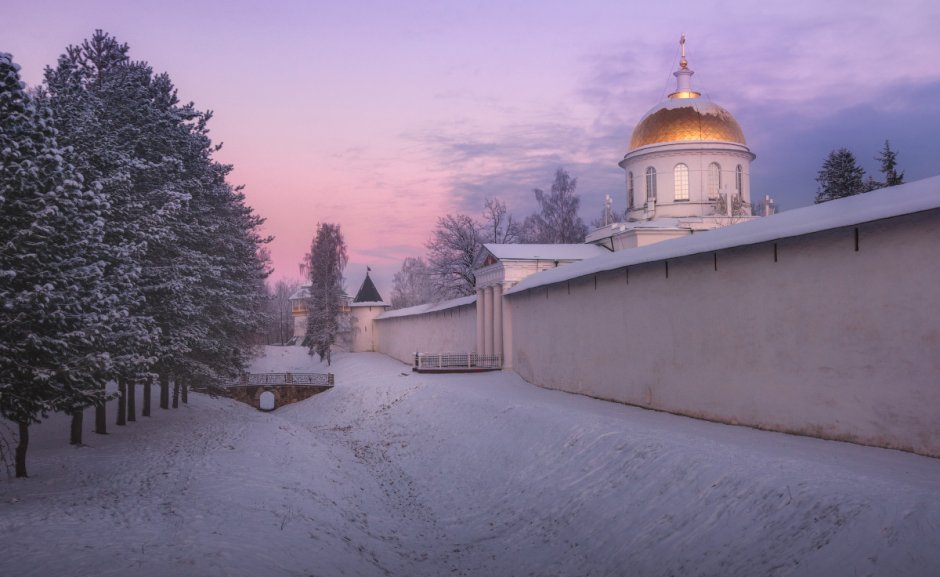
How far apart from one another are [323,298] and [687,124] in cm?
3154

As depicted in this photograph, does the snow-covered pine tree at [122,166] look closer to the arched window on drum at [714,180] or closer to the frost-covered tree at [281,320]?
the arched window on drum at [714,180]

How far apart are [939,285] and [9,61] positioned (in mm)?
14459

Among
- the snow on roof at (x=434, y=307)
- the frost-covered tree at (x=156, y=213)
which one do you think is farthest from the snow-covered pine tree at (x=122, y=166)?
the snow on roof at (x=434, y=307)

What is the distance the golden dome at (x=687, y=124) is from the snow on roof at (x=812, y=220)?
1924 centimetres

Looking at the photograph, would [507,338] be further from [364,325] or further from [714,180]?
[364,325]

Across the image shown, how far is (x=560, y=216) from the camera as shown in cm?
6203

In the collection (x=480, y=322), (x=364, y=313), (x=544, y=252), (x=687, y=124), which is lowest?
(x=480, y=322)

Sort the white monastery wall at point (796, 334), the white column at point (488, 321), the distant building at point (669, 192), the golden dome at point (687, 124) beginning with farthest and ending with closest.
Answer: the golden dome at point (687, 124)
the white column at point (488, 321)
the distant building at point (669, 192)
the white monastery wall at point (796, 334)

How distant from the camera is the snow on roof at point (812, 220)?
36.1 ft

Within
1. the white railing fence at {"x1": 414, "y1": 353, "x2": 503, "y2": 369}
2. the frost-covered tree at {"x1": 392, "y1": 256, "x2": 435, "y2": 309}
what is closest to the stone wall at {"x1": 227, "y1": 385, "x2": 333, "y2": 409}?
the white railing fence at {"x1": 414, "y1": 353, "x2": 503, "y2": 369}

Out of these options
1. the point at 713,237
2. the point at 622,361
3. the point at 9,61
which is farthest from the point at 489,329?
the point at 9,61

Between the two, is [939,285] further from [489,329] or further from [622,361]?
[489,329]

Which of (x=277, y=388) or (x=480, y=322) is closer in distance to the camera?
(x=480, y=322)

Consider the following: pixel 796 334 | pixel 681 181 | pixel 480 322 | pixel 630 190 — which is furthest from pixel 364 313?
pixel 796 334
